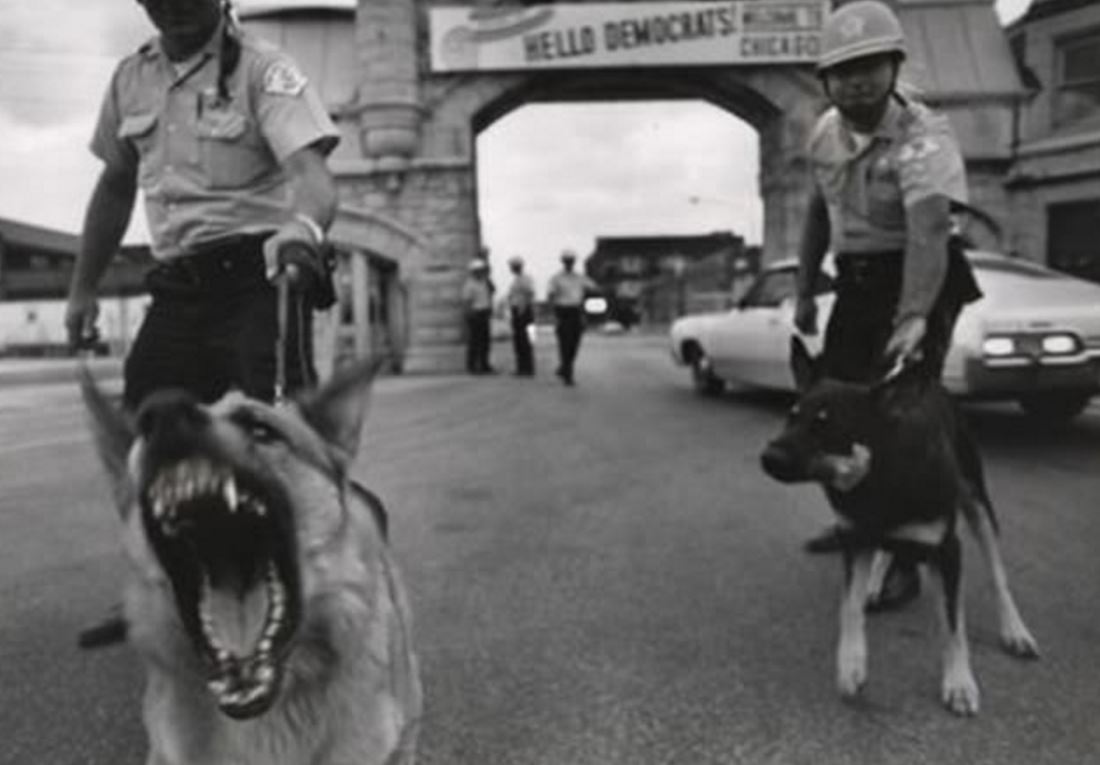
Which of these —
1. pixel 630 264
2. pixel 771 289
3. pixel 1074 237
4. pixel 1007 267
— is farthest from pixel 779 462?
pixel 630 264

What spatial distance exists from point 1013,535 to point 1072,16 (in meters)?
17.8

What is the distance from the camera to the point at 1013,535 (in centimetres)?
554

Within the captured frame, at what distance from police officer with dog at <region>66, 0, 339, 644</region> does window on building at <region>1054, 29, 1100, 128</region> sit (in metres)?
20.1

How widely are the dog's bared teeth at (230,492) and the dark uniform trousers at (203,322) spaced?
4.11ft

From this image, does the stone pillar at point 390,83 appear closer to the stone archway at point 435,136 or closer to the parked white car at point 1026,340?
the stone archway at point 435,136

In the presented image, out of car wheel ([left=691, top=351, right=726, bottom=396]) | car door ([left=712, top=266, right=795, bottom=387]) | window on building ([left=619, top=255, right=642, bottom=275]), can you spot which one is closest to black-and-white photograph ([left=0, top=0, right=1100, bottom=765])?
car door ([left=712, top=266, right=795, bottom=387])

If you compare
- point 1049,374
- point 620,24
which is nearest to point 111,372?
point 620,24

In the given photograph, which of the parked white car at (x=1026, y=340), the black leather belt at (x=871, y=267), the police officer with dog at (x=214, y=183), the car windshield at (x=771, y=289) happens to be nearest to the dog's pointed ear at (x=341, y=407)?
the police officer with dog at (x=214, y=183)

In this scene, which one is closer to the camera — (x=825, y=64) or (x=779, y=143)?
(x=825, y=64)

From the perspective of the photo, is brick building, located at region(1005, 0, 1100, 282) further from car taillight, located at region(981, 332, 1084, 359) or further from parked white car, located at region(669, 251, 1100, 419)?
car taillight, located at region(981, 332, 1084, 359)

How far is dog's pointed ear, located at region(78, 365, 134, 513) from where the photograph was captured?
5.84 ft

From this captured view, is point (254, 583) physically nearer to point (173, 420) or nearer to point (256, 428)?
point (256, 428)

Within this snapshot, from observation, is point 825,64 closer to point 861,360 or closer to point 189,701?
point 861,360

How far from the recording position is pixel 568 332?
16250 mm
